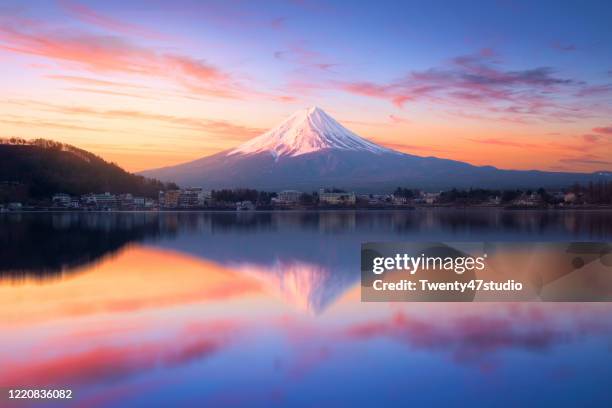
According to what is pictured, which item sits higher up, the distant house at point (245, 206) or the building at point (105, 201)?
the building at point (105, 201)

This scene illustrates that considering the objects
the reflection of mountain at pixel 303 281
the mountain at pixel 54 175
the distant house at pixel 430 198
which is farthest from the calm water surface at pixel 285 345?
the distant house at pixel 430 198

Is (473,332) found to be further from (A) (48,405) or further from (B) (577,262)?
(B) (577,262)

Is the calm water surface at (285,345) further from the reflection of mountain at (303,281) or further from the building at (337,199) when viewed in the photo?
the building at (337,199)

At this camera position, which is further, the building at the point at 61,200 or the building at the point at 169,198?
the building at the point at 169,198

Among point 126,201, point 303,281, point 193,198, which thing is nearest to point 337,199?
point 193,198

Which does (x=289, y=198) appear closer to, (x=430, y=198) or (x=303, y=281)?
(x=430, y=198)

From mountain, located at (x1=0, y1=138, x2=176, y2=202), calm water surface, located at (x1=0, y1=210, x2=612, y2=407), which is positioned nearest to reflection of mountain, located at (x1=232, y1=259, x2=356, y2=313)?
calm water surface, located at (x1=0, y1=210, x2=612, y2=407)
